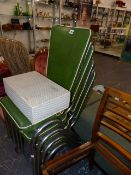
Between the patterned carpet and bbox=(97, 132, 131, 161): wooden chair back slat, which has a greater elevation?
bbox=(97, 132, 131, 161): wooden chair back slat

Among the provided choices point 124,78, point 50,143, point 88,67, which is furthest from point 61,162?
point 124,78

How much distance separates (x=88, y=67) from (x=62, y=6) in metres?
4.34

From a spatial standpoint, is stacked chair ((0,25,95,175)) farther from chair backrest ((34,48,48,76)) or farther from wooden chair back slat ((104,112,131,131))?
Answer: chair backrest ((34,48,48,76))

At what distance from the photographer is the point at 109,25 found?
233 inches

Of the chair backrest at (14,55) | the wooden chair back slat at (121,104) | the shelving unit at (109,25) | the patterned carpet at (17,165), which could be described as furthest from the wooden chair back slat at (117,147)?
the shelving unit at (109,25)

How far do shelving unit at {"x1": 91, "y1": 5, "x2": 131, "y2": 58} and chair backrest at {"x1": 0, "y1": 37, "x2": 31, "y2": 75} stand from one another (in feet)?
14.2

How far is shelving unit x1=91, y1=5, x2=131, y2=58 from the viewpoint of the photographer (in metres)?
5.51

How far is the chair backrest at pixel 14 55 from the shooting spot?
1.58m

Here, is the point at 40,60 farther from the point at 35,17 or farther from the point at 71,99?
the point at 35,17

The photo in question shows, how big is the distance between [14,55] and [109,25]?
209 inches

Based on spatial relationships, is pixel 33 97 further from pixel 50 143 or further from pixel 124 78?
pixel 124 78

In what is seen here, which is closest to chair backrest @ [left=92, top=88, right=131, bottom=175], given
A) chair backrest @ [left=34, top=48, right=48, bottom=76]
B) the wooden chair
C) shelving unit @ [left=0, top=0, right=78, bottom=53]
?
the wooden chair

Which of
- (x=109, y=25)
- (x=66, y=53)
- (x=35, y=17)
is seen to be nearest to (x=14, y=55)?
(x=66, y=53)

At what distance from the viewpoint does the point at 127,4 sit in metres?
6.30
